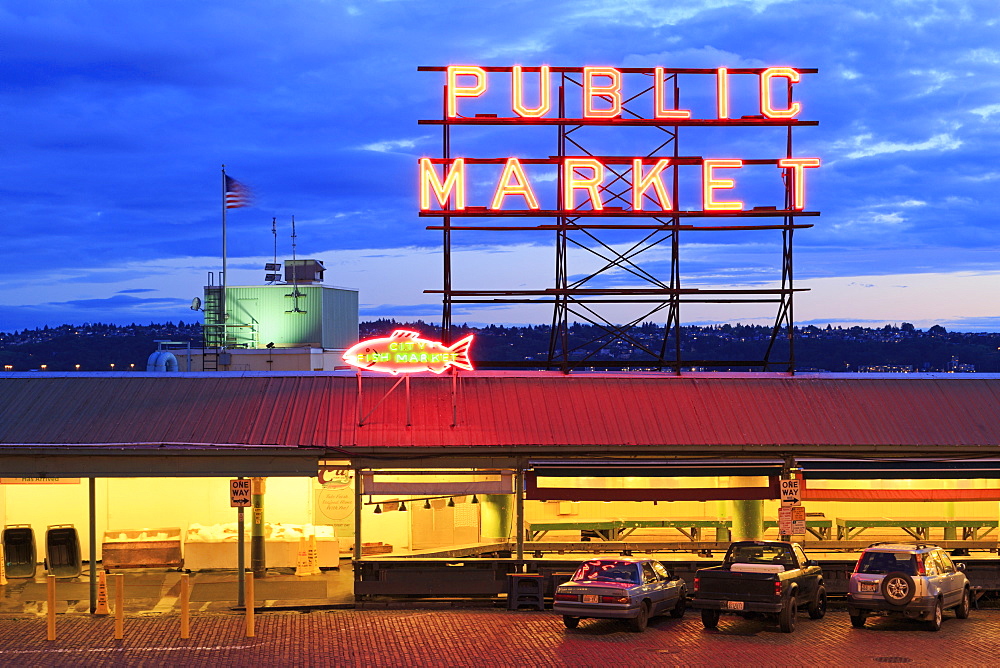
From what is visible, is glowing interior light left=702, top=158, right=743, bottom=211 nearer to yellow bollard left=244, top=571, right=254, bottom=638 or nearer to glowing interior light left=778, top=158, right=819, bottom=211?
glowing interior light left=778, top=158, right=819, bottom=211

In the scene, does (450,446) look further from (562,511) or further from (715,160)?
(715,160)

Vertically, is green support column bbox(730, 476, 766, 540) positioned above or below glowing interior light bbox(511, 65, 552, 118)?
below

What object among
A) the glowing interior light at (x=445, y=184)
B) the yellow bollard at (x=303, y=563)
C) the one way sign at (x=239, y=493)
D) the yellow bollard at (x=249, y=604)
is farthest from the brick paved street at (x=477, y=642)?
the glowing interior light at (x=445, y=184)

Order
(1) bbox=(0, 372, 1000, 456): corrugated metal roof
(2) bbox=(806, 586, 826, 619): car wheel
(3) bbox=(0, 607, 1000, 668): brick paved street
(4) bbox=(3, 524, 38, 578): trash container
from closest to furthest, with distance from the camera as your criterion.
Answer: (3) bbox=(0, 607, 1000, 668): brick paved street, (2) bbox=(806, 586, 826, 619): car wheel, (1) bbox=(0, 372, 1000, 456): corrugated metal roof, (4) bbox=(3, 524, 38, 578): trash container

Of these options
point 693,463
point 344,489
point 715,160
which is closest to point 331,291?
point 344,489

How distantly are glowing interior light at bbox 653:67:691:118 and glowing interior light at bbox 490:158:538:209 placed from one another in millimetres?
4044

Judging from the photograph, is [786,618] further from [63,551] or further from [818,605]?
[63,551]

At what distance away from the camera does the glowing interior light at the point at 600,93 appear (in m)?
28.8

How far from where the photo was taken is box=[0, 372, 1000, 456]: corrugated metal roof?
937 inches

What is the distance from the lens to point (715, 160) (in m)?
28.9

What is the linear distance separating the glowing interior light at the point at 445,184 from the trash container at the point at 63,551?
1209cm

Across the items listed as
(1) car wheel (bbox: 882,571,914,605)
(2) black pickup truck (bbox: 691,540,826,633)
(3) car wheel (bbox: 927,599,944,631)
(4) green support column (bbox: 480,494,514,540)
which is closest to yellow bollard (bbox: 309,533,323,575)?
(4) green support column (bbox: 480,494,514,540)

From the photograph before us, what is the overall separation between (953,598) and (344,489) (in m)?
15.7

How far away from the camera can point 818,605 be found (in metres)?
21.7
